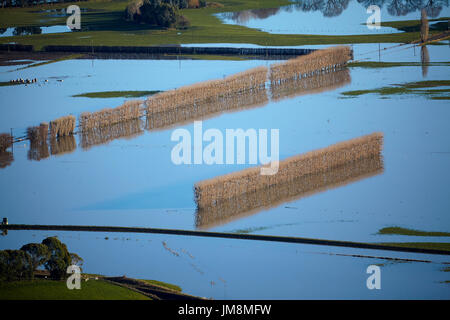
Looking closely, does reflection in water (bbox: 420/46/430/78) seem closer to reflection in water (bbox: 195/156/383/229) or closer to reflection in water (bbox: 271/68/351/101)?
reflection in water (bbox: 271/68/351/101)

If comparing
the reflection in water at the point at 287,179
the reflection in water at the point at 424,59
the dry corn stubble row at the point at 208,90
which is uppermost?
the reflection in water at the point at 424,59

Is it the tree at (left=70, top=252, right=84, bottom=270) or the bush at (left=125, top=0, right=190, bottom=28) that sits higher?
the bush at (left=125, top=0, right=190, bottom=28)

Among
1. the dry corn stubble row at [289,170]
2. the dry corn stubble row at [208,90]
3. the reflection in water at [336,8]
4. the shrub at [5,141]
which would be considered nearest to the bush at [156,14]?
the reflection in water at [336,8]

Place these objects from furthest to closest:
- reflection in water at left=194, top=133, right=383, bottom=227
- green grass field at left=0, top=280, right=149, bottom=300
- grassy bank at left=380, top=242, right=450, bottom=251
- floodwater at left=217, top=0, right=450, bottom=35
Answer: floodwater at left=217, top=0, right=450, bottom=35 → reflection in water at left=194, top=133, right=383, bottom=227 → grassy bank at left=380, top=242, right=450, bottom=251 → green grass field at left=0, top=280, right=149, bottom=300

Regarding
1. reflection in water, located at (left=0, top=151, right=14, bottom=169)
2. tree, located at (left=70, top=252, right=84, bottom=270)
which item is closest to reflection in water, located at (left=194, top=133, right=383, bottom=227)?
tree, located at (left=70, top=252, right=84, bottom=270)

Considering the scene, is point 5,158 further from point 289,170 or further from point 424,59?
point 424,59

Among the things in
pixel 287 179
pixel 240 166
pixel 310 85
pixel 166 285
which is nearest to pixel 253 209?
pixel 287 179

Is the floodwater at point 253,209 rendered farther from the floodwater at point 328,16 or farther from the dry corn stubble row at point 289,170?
the floodwater at point 328,16
